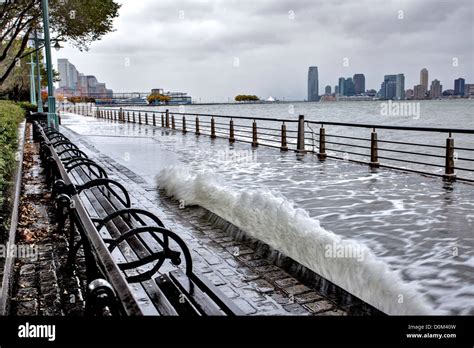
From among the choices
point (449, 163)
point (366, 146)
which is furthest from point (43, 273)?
point (366, 146)

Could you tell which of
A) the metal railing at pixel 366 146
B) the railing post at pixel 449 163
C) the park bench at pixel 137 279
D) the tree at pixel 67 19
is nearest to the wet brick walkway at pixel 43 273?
the park bench at pixel 137 279

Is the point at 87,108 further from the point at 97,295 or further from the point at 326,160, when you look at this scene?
the point at 97,295

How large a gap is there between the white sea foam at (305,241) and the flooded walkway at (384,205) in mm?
172

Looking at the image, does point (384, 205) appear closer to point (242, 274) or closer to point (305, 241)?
point (305, 241)

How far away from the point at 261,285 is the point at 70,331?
2.39 meters

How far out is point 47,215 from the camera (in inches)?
299

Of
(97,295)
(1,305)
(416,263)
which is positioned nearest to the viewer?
(97,295)

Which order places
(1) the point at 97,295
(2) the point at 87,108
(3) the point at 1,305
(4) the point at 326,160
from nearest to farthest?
(1) the point at 97,295
(3) the point at 1,305
(4) the point at 326,160
(2) the point at 87,108

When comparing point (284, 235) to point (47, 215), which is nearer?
point (284, 235)

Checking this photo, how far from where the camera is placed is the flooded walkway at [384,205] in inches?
218

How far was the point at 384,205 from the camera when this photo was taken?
Result: 908 centimetres

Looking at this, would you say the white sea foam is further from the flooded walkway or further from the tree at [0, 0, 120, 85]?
the tree at [0, 0, 120, 85]

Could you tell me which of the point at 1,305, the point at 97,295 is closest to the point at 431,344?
the point at 97,295

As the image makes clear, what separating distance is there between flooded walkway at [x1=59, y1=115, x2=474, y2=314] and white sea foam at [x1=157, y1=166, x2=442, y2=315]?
6.8 inches
